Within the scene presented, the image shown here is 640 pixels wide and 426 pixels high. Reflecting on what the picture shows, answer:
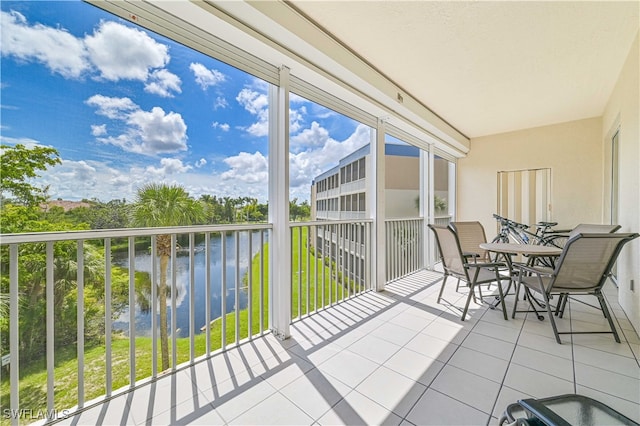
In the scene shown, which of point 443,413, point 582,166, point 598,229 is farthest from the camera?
point 582,166

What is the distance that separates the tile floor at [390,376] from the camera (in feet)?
5.01

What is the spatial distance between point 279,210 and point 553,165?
563 centimetres

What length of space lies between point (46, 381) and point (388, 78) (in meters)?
3.91

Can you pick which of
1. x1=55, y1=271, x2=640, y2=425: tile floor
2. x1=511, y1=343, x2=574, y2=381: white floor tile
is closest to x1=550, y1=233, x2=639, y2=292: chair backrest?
x1=55, y1=271, x2=640, y2=425: tile floor

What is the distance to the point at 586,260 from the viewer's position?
2336 millimetres

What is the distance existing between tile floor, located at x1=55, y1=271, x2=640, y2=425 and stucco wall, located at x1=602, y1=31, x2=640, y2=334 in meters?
0.35

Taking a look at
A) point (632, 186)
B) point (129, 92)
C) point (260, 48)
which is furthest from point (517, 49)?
point (129, 92)

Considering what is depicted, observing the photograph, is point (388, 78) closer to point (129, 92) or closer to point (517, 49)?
point (517, 49)

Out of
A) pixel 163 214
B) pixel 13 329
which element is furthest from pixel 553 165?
pixel 13 329

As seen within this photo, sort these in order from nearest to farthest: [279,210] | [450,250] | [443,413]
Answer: [443,413]
[279,210]
[450,250]

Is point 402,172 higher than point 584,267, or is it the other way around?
point 402,172

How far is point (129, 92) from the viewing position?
1650 mm

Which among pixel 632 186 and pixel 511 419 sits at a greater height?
pixel 632 186

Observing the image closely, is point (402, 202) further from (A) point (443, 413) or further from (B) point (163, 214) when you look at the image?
(B) point (163, 214)
